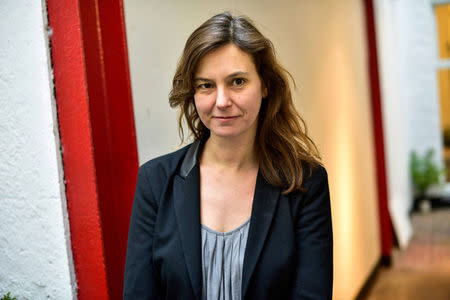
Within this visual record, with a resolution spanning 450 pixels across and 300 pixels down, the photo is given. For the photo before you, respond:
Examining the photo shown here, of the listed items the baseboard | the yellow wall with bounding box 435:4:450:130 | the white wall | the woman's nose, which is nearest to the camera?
the woman's nose

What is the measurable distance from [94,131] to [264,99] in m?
0.52

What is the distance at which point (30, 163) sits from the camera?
64.3 inches

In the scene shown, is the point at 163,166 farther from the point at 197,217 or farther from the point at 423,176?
the point at 423,176

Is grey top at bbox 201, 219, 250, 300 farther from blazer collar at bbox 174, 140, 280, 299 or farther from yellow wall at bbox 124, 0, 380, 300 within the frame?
yellow wall at bbox 124, 0, 380, 300

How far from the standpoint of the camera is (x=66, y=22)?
153cm

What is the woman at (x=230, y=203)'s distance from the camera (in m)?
1.38

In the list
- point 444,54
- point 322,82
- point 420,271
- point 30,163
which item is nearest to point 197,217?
point 30,163

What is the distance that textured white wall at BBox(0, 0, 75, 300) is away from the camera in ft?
5.22

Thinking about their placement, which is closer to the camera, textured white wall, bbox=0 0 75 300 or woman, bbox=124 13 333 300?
woman, bbox=124 13 333 300

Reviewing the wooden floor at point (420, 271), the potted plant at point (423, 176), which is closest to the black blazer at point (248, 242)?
the wooden floor at point (420, 271)

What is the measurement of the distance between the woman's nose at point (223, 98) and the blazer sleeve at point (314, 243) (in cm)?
33

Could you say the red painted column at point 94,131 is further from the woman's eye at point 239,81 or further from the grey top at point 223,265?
the woman's eye at point 239,81

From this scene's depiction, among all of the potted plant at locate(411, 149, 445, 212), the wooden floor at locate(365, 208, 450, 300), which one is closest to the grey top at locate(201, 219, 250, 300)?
the wooden floor at locate(365, 208, 450, 300)

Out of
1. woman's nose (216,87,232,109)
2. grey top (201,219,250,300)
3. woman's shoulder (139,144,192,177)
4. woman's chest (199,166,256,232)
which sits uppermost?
woman's nose (216,87,232,109)
